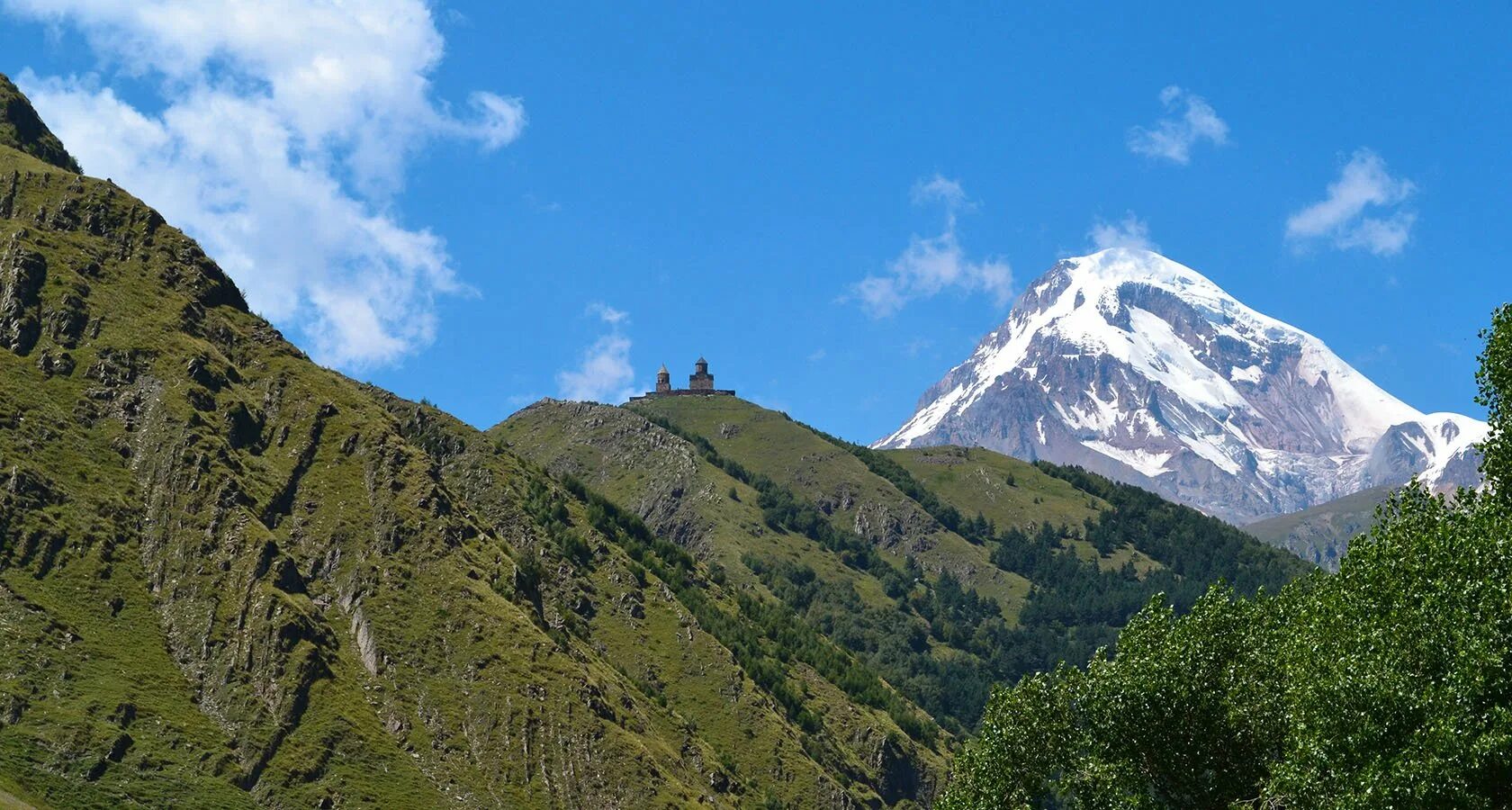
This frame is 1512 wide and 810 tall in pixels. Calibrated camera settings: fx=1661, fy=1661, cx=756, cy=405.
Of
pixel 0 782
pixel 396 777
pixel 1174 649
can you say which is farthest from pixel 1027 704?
pixel 396 777

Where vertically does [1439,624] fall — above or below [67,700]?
above

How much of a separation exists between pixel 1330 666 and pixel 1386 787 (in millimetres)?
5376

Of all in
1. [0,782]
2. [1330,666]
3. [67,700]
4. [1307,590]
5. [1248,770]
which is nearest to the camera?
[1330,666]

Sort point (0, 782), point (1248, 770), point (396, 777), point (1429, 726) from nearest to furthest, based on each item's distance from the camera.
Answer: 1. point (1429, 726)
2. point (1248, 770)
3. point (0, 782)
4. point (396, 777)

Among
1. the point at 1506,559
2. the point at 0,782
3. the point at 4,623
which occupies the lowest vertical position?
the point at 0,782

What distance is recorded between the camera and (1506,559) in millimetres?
62156

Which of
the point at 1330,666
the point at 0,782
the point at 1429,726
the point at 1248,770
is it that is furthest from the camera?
the point at 0,782

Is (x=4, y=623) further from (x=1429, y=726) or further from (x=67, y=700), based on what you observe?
(x=1429, y=726)

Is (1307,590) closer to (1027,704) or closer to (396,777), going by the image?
(1027,704)

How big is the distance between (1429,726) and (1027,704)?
86.5 feet

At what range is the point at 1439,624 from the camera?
6066 centimetres

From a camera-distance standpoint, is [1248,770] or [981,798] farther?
[981,798]

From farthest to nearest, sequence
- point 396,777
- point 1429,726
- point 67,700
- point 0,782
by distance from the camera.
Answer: point 396,777 < point 67,700 < point 0,782 < point 1429,726

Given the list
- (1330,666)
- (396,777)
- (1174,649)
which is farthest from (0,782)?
(1330,666)
